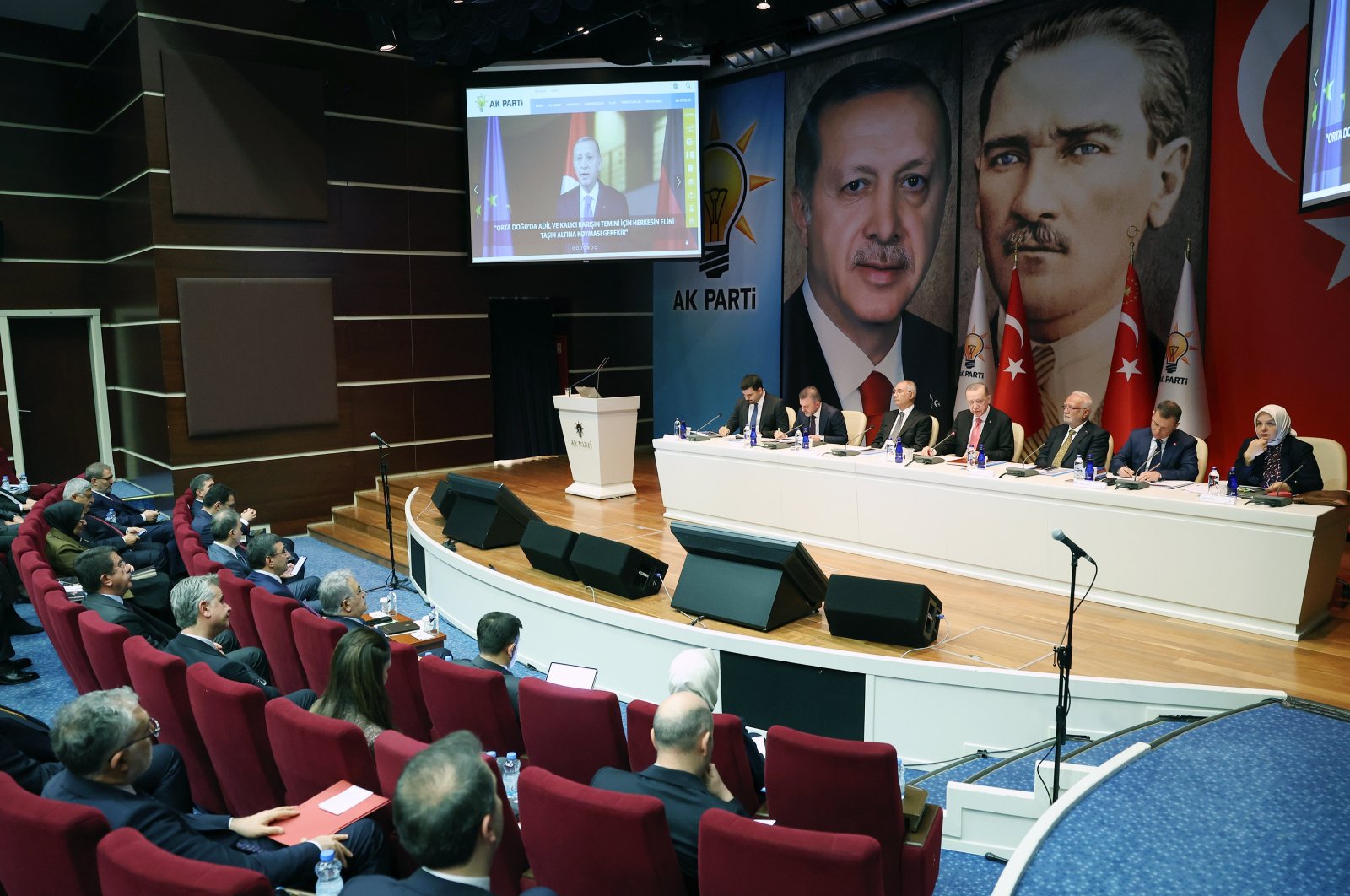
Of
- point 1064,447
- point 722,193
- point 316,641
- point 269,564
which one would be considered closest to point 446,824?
point 316,641

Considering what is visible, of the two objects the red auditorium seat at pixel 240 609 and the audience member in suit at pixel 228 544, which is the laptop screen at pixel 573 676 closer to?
the red auditorium seat at pixel 240 609

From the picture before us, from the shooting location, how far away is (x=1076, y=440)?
6301mm

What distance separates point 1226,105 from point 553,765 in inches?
267

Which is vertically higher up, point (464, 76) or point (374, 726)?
point (464, 76)

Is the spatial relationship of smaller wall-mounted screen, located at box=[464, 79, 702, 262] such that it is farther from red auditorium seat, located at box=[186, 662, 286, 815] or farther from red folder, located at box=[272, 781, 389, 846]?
red folder, located at box=[272, 781, 389, 846]

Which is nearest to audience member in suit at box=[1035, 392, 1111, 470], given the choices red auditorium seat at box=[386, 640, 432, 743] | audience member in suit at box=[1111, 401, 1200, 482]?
audience member in suit at box=[1111, 401, 1200, 482]

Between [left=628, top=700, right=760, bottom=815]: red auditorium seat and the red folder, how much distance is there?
0.79 meters

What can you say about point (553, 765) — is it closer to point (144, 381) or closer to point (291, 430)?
point (291, 430)

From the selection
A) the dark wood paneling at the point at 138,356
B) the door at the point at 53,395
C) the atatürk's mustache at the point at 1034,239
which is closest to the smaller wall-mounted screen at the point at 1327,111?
the atatürk's mustache at the point at 1034,239

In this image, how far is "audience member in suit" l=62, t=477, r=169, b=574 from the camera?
6.18 metres

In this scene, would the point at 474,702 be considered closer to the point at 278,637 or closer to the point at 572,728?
the point at 572,728

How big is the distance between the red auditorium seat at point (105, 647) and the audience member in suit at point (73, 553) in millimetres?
1709

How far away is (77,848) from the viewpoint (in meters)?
1.97

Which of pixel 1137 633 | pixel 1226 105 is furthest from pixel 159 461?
pixel 1226 105
